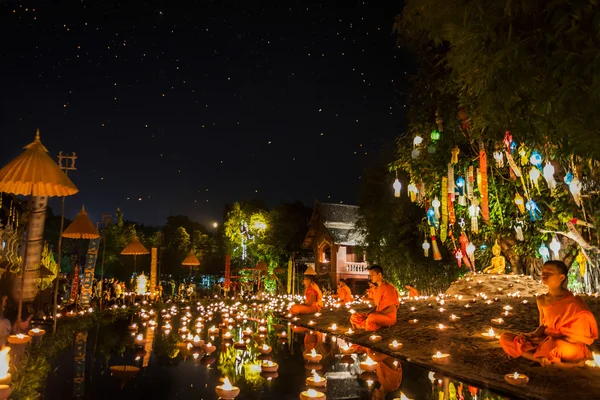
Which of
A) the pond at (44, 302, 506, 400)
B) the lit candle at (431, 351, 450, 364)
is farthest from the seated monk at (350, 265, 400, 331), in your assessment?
the lit candle at (431, 351, 450, 364)

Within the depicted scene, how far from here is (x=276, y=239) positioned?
116 feet

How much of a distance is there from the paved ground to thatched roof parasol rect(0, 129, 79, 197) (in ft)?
21.5

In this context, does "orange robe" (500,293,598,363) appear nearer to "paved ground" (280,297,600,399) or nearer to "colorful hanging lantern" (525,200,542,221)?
"paved ground" (280,297,600,399)

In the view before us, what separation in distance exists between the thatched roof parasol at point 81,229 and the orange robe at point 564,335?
43.7ft

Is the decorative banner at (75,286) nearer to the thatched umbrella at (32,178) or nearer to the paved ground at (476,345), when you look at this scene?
the thatched umbrella at (32,178)

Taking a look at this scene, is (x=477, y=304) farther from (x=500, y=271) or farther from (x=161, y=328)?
(x=161, y=328)

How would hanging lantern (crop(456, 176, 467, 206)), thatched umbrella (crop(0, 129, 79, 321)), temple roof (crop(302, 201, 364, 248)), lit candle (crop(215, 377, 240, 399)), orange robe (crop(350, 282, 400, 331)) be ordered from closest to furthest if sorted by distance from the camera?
lit candle (crop(215, 377, 240, 399)) < thatched umbrella (crop(0, 129, 79, 321)) < orange robe (crop(350, 282, 400, 331)) < hanging lantern (crop(456, 176, 467, 206)) < temple roof (crop(302, 201, 364, 248))

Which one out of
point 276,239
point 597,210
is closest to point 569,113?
point 597,210

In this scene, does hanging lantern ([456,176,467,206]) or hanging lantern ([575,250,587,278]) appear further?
hanging lantern ([456,176,467,206])

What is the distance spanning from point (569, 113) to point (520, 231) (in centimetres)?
1125

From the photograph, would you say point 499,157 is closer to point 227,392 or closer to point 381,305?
point 381,305

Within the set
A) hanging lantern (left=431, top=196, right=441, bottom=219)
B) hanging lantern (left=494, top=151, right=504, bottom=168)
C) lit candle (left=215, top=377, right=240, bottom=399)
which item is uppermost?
hanging lantern (left=494, top=151, right=504, bottom=168)

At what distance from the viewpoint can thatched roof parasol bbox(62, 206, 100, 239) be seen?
14114 millimetres

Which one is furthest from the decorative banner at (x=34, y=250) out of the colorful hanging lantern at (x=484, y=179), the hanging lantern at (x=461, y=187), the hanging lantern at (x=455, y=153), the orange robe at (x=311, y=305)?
the hanging lantern at (x=461, y=187)
